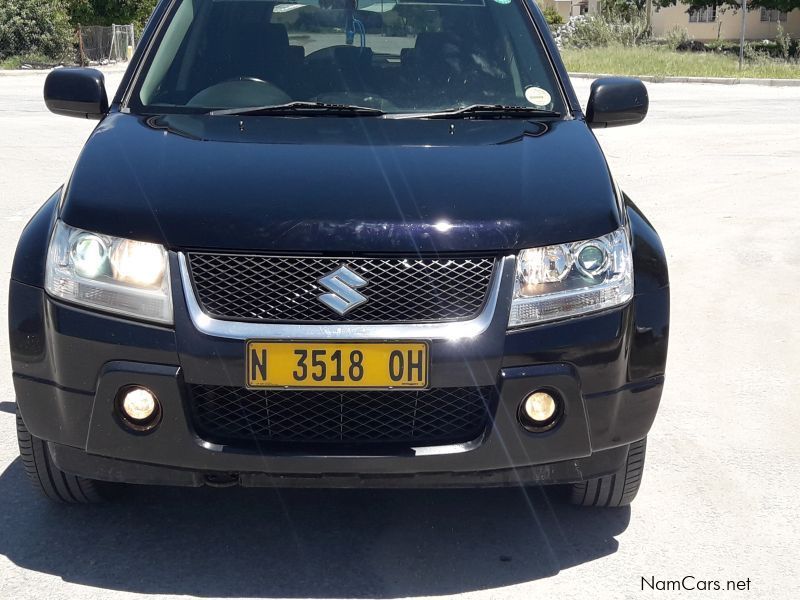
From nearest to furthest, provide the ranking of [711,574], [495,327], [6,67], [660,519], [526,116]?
[495,327] < [711,574] < [660,519] < [526,116] < [6,67]

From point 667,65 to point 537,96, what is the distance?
2874cm

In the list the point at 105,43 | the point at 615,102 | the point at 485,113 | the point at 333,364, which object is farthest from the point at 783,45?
the point at 333,364

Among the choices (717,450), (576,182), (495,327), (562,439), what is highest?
(576,182)

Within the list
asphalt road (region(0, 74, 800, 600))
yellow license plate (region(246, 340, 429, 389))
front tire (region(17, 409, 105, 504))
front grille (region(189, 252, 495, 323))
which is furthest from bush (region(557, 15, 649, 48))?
yellow license plate (region(246, 340, 429, 389))

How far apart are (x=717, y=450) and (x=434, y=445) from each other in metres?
1.63

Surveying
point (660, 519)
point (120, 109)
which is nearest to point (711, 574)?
point (660, 519)

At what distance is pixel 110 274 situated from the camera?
3.20 m

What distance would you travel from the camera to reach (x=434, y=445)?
3189 millimetres

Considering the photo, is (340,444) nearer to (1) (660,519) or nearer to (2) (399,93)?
(1) (660,519)

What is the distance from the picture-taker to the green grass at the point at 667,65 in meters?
29.3

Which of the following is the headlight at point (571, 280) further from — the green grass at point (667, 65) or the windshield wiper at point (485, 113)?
the green grass at point (667, 65)

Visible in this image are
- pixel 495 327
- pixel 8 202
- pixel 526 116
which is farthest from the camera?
pixel 8 202

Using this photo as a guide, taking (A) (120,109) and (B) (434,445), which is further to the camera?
(A) (120,109)

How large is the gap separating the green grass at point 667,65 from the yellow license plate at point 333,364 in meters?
26.4
